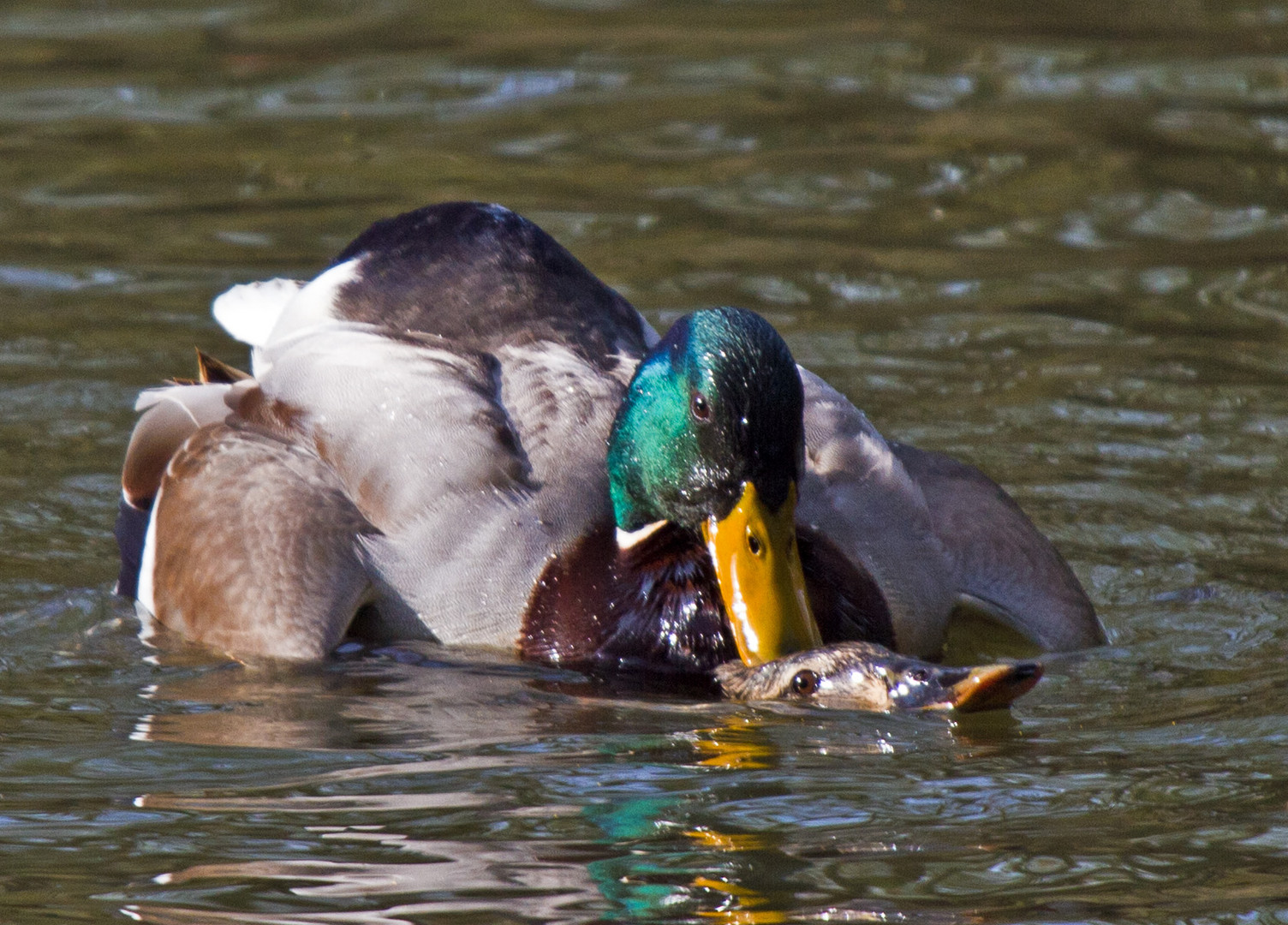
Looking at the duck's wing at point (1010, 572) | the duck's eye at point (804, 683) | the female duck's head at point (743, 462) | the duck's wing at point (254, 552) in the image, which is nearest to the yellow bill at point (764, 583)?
the female duck's head at point (743, 462)

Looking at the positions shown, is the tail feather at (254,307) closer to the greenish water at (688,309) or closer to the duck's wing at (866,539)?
the greenish water at (688,309)

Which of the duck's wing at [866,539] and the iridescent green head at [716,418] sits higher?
the iridescent green head at [716,418]

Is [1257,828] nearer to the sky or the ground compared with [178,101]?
nearer to the ground

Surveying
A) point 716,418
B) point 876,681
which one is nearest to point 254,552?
point 716,418

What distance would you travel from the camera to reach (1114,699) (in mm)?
5633

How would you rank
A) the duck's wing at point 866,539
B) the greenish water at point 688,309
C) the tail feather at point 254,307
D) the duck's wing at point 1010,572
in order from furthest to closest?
the tail feather at point 254,307
the duck's wing at point 1010,572
the duck's wing at point 866,539
the greenish water at point 688,309

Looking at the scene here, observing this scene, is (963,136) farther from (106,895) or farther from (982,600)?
(106,895)

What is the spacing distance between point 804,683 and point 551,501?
0.97 meters

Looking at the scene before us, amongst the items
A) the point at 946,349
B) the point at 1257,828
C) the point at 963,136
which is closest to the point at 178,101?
the point at 963,136

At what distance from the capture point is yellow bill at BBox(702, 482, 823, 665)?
18.0 ft

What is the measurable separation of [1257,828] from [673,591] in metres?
1.73

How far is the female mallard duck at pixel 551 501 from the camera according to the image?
5551 millimetres

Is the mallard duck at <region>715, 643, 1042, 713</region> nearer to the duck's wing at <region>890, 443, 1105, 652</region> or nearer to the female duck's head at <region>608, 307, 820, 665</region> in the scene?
the female duck's head at <region>608, 307, 820, 665</region>

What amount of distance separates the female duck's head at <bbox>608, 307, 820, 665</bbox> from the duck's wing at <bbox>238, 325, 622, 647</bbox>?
1.52 feet
